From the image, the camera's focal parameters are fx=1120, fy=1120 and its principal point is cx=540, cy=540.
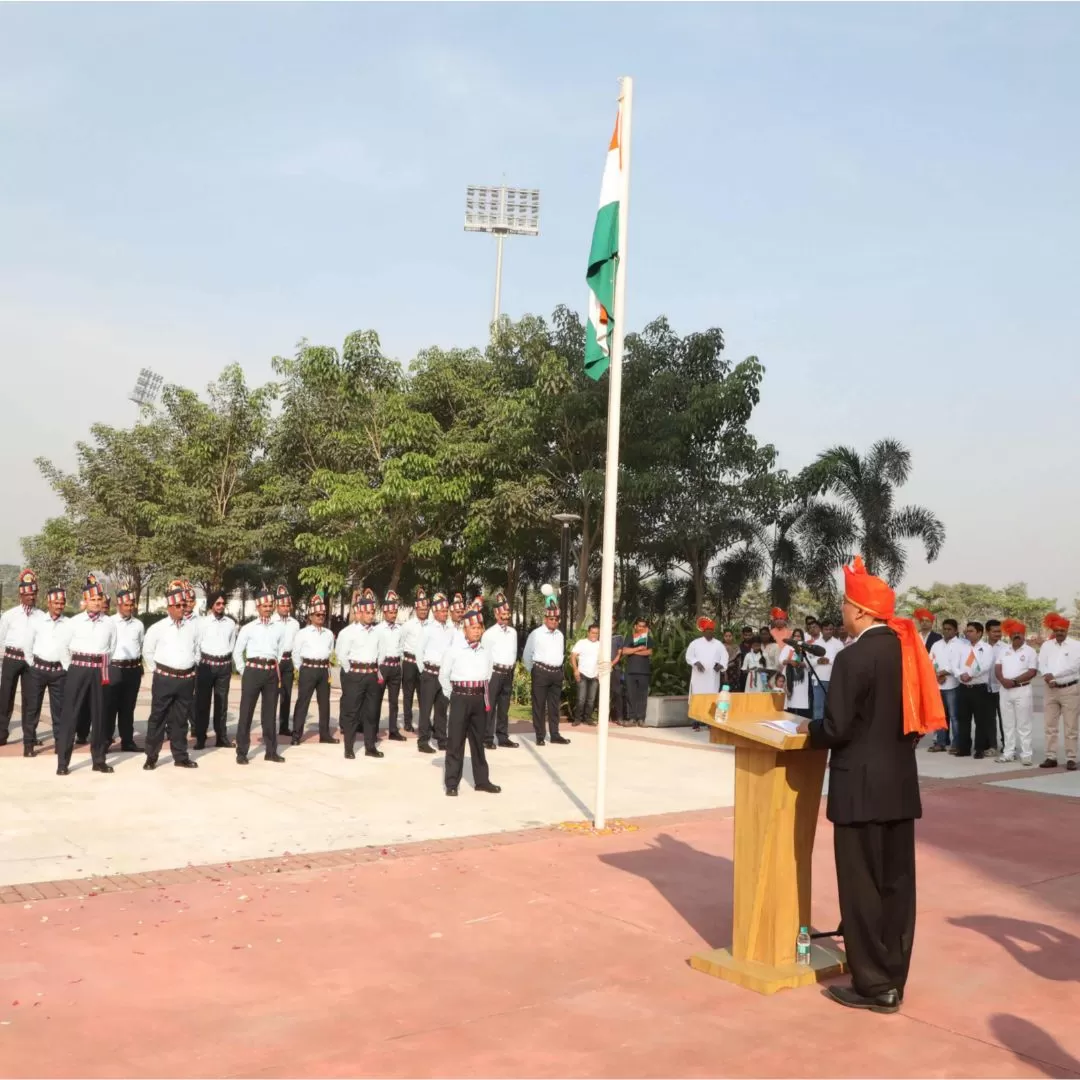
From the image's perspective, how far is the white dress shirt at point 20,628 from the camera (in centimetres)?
1212

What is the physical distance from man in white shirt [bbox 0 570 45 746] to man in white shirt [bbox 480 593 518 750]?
4.94 metres

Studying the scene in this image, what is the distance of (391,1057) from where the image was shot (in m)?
4.20

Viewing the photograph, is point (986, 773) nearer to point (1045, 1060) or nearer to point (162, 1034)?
point (1045, 1060)

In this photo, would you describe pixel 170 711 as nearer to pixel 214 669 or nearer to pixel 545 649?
pixel 214 669

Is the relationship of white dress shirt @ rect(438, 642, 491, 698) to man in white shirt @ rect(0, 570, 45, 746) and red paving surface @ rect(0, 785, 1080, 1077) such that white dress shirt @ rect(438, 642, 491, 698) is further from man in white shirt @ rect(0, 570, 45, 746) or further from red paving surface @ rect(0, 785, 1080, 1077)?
man in white shirt @ rect(0, 570, 45, 746)

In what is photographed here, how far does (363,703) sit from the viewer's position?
41.7 feet

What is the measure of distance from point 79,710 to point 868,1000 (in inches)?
327

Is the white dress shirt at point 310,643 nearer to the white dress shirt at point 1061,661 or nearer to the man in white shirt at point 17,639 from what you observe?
the man in white shirt at point 17,639

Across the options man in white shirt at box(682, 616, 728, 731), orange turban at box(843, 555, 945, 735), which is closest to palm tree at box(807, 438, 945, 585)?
man in white shirt at box(682, 616, 728, 731)

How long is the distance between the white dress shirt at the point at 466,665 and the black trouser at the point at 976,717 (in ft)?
22.9

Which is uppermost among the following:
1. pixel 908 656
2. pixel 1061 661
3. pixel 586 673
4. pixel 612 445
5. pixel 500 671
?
pixel 612 445

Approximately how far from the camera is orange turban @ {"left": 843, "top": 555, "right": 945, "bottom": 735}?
16.1ft

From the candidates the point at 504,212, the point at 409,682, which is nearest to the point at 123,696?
the point at 409,682

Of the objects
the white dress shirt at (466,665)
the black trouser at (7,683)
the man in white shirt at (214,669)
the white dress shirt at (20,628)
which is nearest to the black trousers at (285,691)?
the man in white shirt at (214,669)
